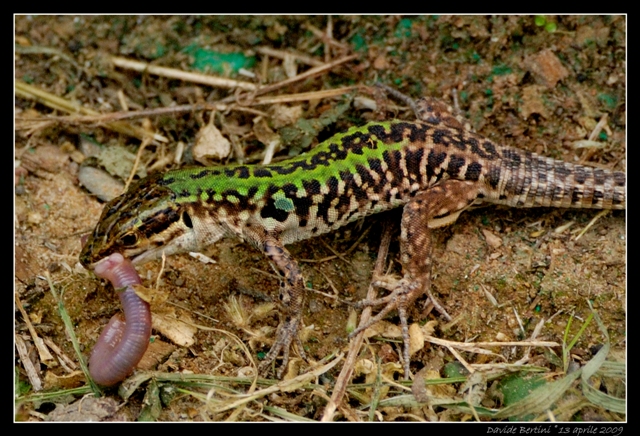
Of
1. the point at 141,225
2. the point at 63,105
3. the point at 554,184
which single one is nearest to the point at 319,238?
the point at 141,225

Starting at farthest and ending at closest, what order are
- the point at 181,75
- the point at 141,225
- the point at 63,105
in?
the point at 181,75
the point at 63,105
the point at 141,225

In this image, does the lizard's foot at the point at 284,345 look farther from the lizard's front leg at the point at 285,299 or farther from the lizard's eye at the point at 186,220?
the lizard's eye at the point at 186,220

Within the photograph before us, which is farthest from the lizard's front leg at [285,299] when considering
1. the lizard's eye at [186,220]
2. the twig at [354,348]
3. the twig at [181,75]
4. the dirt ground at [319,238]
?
the twig at [181,75]

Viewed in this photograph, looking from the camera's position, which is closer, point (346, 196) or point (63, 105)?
point (346, 196)

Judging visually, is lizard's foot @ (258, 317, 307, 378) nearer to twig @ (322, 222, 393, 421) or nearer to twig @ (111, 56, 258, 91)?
twig @ (322, 222, 393, 421)

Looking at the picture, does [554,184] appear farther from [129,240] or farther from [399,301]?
[129,240]

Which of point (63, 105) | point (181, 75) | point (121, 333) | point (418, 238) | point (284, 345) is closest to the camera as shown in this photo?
point (121, 333)

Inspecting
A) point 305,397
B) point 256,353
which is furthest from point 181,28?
point 305,397

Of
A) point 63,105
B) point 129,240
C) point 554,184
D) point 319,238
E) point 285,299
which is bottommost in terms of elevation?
point 285,299
